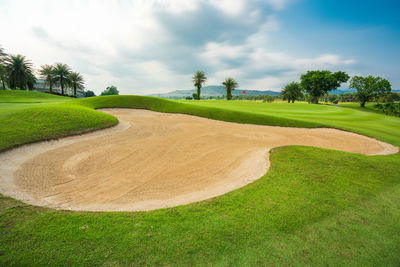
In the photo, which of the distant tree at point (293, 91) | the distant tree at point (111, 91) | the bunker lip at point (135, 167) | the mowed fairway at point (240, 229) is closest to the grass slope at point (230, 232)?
the mowed fairway at point (240, 229)

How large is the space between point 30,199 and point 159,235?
4130 mm

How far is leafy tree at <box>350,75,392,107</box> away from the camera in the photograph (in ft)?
179

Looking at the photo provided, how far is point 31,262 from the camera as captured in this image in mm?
2639

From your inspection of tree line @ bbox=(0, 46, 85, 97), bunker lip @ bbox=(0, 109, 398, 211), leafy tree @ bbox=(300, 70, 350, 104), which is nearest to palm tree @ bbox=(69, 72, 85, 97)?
tree line @ bbox=(0, 46, 85, 97)

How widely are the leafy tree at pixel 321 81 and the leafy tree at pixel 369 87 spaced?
171 inches

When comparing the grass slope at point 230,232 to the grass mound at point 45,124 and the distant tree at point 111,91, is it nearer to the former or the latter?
the grass mound at point 45,124

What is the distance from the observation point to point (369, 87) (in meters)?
57.6

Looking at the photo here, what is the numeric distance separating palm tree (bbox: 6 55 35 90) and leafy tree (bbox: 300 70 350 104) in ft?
317

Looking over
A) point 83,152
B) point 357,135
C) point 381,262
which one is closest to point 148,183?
point 83,152

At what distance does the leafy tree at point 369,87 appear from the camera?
54650mm

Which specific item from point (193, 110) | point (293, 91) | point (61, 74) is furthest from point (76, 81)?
point (293, 91)

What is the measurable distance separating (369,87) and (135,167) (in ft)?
267

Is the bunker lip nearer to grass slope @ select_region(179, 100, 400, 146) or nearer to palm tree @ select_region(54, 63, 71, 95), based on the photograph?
grass slope @ select_region(179, 100, 400, 146)

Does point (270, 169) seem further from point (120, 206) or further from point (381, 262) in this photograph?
point (120, 206)
